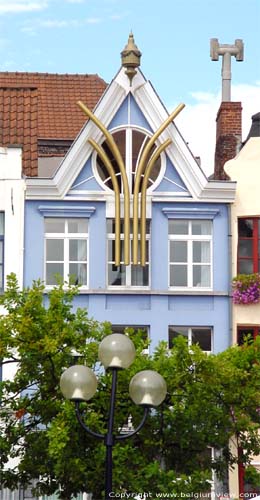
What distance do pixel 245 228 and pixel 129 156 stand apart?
344cm

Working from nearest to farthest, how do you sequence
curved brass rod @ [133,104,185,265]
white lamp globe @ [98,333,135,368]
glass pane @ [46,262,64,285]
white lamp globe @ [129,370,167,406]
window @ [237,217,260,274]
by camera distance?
white lamp globe @ [129,370,167,406] → white lamp globe @ [98,333,135,368] → curved brass rod @ [133,104,185,265] → glass pane @ [46,262,64,285] → window @ [237,217,260,274]

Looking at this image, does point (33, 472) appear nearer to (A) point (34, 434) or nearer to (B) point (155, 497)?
(A) point (34, 434)

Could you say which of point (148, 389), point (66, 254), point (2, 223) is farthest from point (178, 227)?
point (148, 389)

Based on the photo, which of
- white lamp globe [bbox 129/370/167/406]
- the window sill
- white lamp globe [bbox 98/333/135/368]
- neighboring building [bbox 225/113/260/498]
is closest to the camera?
white lamp globe [bbox 129/370/167/406]

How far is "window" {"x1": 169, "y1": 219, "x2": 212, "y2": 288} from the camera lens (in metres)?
36.5

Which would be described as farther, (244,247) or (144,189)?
(244,247)

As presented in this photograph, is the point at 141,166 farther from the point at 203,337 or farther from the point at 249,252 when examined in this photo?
the point at 203,337

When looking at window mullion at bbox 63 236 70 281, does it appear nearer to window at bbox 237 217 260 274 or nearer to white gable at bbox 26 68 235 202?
white gable at bbox 26 68 235 202

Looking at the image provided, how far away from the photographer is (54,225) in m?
36.4

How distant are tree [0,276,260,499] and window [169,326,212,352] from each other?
24.8 ft

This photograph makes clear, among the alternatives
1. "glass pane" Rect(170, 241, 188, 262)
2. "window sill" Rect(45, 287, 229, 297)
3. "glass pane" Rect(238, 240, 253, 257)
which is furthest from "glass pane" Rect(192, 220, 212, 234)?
"window sill" Rect(45, 287, 229, 297)

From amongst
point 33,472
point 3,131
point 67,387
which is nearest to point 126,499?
point 33,472

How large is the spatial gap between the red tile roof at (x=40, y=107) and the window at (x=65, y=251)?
174 cm

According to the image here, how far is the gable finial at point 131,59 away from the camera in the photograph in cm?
3625
